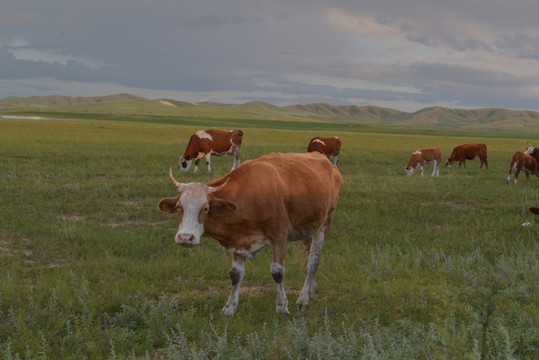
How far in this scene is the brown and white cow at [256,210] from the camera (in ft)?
18.2

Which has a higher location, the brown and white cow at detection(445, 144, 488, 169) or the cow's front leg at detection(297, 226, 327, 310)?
the brown and white cow at detection(445, 144, 488, 169)

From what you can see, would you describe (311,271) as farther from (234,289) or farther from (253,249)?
(234,289)

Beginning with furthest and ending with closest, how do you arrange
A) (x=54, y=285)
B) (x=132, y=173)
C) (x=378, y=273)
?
(x=132, y=173) → (x=378, y=273) → (x=54, y=285)

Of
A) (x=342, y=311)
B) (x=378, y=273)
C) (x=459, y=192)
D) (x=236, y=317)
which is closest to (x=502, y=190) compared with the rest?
(x=459, y=192)

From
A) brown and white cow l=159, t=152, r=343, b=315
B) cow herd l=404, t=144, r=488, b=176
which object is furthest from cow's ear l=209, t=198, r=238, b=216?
cow herd l=404, t=144, r=488, b=176

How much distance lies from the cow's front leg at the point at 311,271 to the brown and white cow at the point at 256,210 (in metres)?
0.02

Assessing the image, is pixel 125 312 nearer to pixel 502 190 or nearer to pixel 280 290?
pixel 280 290

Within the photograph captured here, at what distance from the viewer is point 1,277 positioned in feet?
23.1

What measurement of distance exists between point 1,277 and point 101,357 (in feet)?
11.0

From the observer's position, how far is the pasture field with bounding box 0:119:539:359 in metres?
4.66

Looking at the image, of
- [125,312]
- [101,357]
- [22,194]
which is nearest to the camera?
[101,357]

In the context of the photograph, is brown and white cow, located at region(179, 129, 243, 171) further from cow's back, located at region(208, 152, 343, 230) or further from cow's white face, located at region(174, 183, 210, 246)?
cow's white face, located at region(174, 183, 210, 246)

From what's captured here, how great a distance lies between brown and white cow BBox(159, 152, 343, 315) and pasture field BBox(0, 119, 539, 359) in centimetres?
71

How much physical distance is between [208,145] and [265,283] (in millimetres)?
15979
